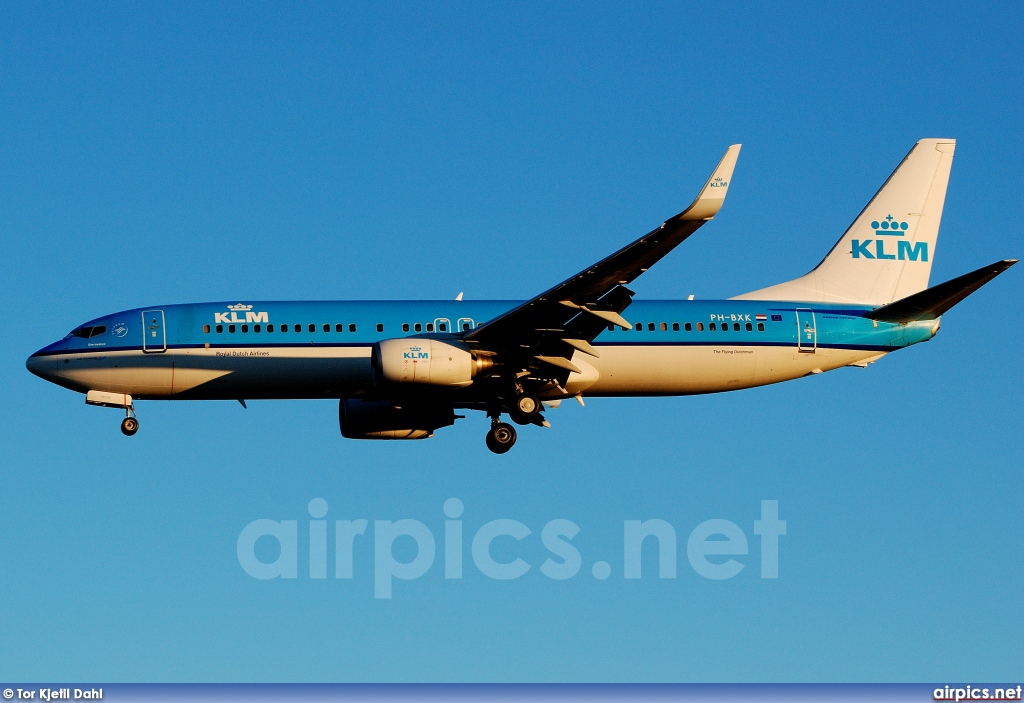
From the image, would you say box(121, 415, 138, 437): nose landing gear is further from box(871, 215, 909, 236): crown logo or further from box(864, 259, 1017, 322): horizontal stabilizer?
box(871, 215, 909, 236): crown logo

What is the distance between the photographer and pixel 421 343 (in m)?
40.0

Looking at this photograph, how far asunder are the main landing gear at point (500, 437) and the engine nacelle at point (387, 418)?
2494 mm

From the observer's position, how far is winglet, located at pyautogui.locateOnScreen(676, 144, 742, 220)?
3397 centimetres

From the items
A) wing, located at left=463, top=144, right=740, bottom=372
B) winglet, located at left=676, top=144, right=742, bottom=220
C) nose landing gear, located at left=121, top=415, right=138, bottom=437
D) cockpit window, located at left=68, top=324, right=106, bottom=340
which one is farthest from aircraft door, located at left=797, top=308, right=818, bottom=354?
cockpit window, located at left=68, top=324, right=106, bottom=340

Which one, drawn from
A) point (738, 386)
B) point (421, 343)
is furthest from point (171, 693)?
point (738, 386)

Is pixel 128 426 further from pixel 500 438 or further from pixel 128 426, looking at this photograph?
pixel 500 438

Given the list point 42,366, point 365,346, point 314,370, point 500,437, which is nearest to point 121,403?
point 42,366

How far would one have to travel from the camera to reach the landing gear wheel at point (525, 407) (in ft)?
139

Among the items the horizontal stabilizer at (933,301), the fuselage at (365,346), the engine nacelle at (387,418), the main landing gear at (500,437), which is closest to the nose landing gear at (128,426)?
the fuselage at (365,346)

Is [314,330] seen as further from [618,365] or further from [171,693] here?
[171,693]

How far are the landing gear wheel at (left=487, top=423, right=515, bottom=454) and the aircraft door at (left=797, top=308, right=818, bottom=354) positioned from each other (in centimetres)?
877

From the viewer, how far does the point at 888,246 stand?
48.9 metres

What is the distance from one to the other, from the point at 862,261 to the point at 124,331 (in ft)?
73.7

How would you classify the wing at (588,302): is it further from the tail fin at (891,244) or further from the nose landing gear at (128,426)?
the nose landing gear at (128,426)
